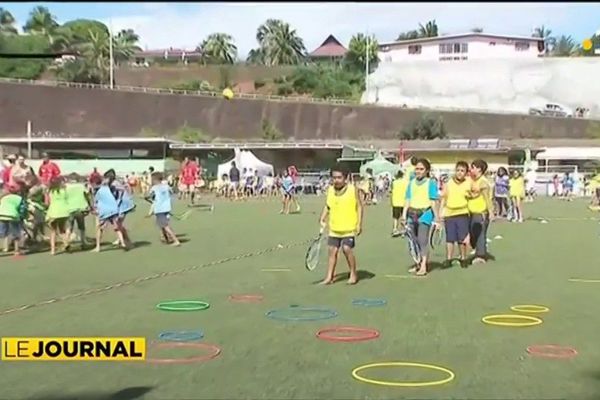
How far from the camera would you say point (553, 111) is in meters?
78.6

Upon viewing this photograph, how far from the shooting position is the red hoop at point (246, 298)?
475 inches

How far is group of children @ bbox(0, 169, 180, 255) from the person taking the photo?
18797mm

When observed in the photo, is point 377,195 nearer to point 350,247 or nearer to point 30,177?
point 30,177

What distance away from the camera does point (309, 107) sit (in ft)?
270

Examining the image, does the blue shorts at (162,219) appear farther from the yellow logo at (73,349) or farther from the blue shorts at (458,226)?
the yellow logo at (73,349)

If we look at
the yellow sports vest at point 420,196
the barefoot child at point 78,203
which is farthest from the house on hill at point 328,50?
the yellow sports vest at point 420,196

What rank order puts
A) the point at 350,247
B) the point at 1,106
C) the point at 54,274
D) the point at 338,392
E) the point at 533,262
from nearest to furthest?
1. the point at 338,392
2. the point at 350,247
3. the point at 54,274
4. the point at 533,262
5. the point at 1,106

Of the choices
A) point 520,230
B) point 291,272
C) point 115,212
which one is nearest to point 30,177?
point 115,212

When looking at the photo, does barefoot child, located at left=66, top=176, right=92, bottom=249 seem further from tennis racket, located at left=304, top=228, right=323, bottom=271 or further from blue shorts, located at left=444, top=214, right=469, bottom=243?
blue shorts, located at left=444, top=214, right=469, bottom=243

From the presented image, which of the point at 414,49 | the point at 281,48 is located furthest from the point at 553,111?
the point at 281,48

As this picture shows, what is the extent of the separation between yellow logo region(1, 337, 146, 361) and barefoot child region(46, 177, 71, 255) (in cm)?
975

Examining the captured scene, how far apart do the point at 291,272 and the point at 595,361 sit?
7.62 metres

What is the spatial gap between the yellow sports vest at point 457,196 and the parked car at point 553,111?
207 ft

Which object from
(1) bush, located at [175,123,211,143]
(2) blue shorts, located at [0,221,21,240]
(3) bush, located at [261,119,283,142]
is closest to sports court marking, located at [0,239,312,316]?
(2) blue shorts, located at [0,221,21,240]
